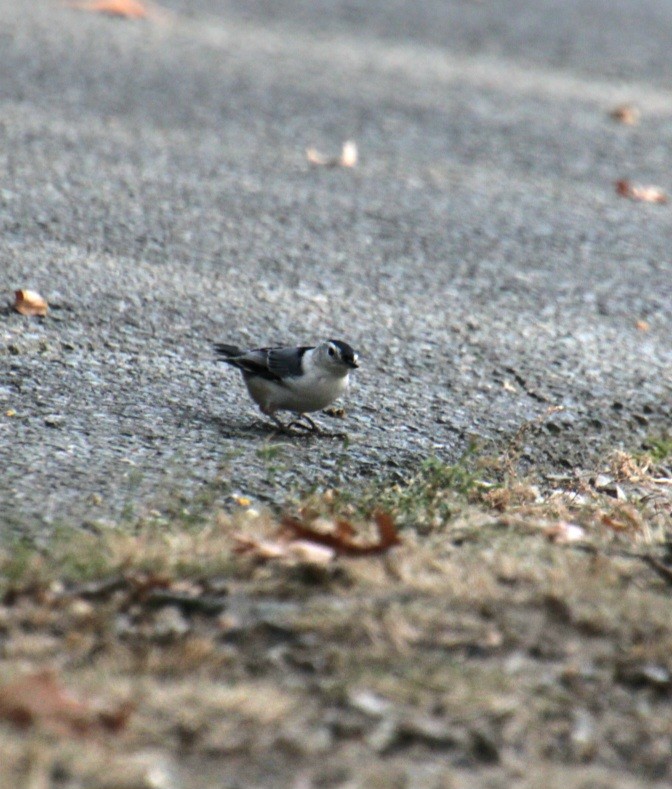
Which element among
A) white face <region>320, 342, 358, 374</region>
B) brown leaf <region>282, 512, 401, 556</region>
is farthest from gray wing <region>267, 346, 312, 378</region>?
brown leaf <region>282, 512, 401, 556</region>

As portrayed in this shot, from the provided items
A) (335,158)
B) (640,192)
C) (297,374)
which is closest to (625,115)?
(640,192)

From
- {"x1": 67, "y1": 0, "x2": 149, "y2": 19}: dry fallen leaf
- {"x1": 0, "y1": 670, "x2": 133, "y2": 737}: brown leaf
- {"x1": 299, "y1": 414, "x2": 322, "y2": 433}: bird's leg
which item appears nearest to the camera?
{"x1": 0, "y1": 670, "x2": 133, "y2": 737}: brown leaf

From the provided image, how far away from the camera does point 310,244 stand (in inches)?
259

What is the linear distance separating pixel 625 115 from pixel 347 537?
265 inches

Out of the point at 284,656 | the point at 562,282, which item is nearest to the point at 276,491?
the point at 284,656

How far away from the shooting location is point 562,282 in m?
6.50

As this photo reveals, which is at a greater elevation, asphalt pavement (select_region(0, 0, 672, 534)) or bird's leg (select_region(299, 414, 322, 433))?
asphalt pavement (select_region(0, 0, 672, 534))

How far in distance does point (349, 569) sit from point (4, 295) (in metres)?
2.78

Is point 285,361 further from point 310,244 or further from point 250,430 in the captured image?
point 310,244

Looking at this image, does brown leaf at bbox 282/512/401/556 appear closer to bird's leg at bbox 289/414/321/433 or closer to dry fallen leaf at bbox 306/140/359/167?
bird's leg at bbox 289/414/321/433

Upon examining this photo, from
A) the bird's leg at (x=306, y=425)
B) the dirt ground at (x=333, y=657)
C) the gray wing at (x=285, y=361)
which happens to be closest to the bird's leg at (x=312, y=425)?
the bird's leg at (x=306, y=425)

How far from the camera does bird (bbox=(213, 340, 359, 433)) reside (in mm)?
4574

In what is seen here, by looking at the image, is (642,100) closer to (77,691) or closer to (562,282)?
(562,282)

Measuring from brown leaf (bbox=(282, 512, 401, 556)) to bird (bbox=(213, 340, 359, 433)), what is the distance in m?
1.13
